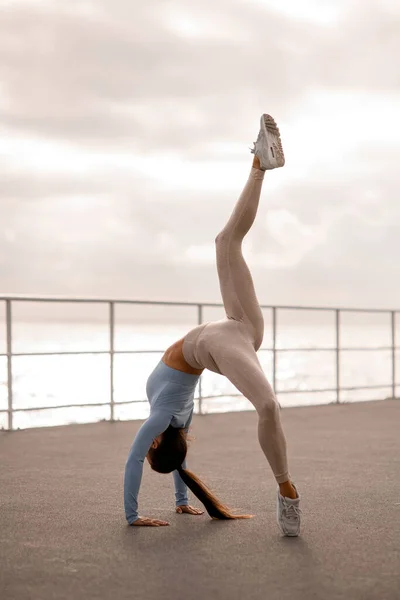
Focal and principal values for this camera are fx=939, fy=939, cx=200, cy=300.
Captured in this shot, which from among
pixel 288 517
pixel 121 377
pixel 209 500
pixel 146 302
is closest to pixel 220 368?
pixel 209 500

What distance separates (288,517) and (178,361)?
0.80 meters

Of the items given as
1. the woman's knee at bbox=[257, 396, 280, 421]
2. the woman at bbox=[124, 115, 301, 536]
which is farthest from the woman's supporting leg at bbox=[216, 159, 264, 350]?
the woman's knee at bbox=[257, 396, 280, 421]

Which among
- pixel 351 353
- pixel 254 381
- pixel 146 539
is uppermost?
pixel 254 381

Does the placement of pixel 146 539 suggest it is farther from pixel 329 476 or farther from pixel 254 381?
pixel 329 476

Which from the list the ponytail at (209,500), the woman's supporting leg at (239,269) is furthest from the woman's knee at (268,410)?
the ponytail at (209,500)

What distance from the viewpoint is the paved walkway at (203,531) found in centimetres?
266

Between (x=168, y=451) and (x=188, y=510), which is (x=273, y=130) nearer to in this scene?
(x=168, y=451)

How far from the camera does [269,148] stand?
3.83 metres

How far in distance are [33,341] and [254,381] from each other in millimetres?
77837

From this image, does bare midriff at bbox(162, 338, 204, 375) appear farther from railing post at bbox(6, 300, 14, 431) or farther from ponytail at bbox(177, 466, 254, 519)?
railing post at bbox(6, 300, 14, 431)

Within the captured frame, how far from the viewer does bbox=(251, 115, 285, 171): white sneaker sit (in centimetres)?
382

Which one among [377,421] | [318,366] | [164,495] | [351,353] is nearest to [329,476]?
[164,495]

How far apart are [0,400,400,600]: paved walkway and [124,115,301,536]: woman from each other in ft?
0.64

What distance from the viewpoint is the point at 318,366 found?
234 ft
